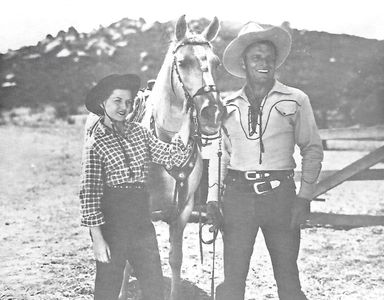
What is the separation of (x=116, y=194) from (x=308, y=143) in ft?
3.67

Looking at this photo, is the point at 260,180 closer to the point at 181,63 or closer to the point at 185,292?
the point at 181,63

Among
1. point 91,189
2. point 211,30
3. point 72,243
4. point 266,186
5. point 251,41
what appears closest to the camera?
point 91,189

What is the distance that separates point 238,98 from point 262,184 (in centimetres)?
54

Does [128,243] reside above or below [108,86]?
below

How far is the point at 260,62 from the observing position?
2.65 m

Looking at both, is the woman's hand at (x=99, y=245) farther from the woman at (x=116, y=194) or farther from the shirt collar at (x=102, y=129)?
the shirt collar at (x=102, y=129)

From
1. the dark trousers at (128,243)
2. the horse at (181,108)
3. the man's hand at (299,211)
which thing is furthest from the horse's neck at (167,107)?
the man's hand at (299,211)

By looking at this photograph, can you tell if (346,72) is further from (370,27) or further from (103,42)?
(103,42)

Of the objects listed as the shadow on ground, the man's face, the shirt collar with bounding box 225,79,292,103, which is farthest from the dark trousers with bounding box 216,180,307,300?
the shadow on ground

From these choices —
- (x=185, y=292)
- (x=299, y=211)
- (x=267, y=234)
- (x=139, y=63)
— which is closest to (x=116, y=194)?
(x=267, y=234)

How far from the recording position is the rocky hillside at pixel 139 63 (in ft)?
11.9

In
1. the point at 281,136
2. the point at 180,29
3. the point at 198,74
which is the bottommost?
the point at 281,136

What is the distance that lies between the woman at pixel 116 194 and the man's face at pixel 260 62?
682mm

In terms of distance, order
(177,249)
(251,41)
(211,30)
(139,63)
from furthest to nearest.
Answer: (139,63) < (177,249) < (211,30) < (251,41)
